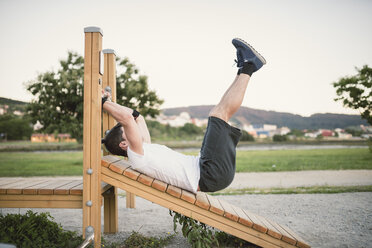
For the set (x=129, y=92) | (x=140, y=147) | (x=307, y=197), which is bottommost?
(x=307, y=197)

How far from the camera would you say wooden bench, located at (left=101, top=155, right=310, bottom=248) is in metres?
2.69

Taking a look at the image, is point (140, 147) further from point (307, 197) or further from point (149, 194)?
point (307, 197)

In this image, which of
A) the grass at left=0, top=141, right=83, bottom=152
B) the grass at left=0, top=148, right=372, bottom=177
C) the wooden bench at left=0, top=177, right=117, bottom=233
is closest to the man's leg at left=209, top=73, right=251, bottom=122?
the wooden bench at left=0, top=177, right=117, bottom=233

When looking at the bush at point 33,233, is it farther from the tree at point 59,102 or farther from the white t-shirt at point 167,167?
the tree at point 59,102

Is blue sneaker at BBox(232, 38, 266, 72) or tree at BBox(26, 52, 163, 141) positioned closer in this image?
blue sneaker at BBox(232, 38, 266, 72)

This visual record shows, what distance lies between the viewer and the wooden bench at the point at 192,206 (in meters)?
2.69

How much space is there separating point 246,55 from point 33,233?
2881 mm

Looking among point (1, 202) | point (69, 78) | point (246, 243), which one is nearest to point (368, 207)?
point (246, 243)

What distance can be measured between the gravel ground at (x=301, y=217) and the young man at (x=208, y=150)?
99 centimetres

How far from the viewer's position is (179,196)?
8.75ft

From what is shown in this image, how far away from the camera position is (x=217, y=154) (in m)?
2.78

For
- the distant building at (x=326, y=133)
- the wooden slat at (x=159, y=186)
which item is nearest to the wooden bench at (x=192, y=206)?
the wooden slat at (x=159, y=186)

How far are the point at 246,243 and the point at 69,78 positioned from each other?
12.2 meters

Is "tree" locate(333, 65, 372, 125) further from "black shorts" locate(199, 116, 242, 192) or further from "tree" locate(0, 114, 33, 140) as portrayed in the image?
"tree" locate(0, 114, 33, 140)
